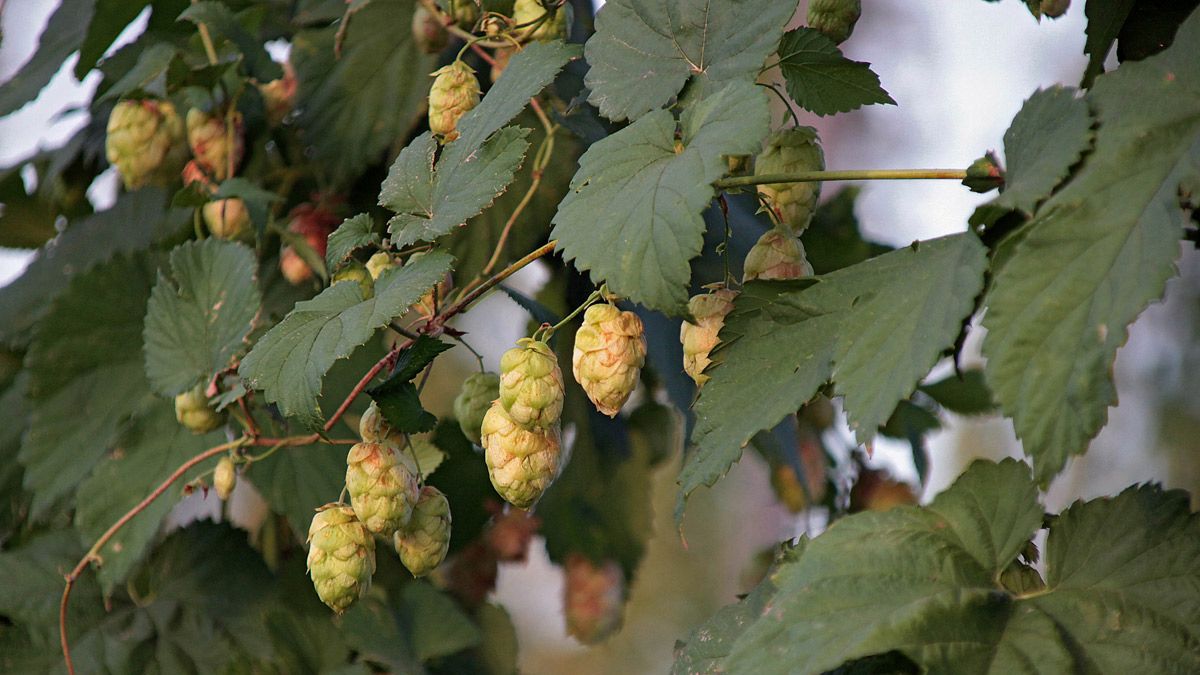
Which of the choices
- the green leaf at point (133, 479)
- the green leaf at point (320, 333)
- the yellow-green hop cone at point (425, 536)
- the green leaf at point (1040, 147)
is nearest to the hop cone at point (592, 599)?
the green leaf at point (133, 479)

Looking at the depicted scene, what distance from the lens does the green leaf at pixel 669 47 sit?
57 centimetres

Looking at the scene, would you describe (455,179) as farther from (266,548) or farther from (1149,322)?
(1149,322)

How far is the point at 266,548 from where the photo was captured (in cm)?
124

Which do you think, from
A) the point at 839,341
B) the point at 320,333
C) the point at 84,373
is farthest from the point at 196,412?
the point at 839,341

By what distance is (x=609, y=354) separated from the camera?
57 centimetres

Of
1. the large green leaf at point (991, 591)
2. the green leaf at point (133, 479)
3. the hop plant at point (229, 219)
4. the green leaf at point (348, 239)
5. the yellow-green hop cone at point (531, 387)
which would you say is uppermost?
the green leaf at point (348, 239)

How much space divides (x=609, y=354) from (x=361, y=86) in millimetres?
650

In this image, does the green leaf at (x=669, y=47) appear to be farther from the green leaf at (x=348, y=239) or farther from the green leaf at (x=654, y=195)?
the green leaf at (x=348, y=239)

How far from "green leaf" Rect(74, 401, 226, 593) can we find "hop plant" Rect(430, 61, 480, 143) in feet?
1.24

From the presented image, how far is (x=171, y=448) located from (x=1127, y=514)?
723 millimetres

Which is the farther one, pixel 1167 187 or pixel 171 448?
pixel 171 448

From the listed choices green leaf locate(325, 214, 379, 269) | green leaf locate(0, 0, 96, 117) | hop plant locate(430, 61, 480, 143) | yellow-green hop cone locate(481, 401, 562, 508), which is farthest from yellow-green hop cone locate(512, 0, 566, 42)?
green leaf locate(0, 0, 96, 117)

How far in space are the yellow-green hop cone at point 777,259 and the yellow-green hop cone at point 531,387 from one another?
0.39ft

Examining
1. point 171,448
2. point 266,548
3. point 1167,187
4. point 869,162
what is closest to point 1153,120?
point 1167,187
